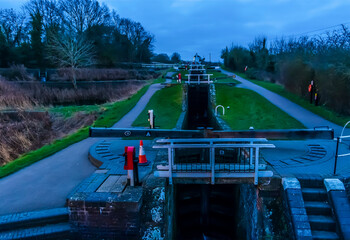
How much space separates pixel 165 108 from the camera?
51.0ft

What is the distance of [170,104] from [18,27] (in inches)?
1665

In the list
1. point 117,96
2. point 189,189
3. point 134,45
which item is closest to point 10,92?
point 117,96

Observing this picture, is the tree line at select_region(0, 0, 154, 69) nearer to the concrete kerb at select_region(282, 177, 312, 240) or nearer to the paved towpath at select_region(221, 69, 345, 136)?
the paved towpath at select_region(221, 69, 345, 136)

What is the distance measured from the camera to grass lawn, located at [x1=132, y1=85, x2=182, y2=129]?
1189 centimetres

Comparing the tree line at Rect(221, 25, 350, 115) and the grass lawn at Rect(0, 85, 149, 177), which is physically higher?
the tree line at Rect(221, 25, 350, 115)

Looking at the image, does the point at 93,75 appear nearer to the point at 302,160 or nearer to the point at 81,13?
the point at 81,13

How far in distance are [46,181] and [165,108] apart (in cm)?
985

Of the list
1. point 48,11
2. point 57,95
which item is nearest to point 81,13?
point 48,11

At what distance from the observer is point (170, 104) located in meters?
16.5

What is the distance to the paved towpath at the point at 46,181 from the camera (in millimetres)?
5323

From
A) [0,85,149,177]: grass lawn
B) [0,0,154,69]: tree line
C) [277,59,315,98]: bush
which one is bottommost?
[0,85,149,177]: grass lawn

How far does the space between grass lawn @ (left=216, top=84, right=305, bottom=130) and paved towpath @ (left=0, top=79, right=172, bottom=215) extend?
6397mm

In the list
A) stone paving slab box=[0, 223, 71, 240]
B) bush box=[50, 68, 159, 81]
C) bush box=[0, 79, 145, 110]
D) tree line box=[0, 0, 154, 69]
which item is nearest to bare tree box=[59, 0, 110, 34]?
tree line box=[0, 0, 154, 69]

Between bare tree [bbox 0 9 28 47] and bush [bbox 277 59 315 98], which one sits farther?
bare tree [bbox 0 9 28 47]
